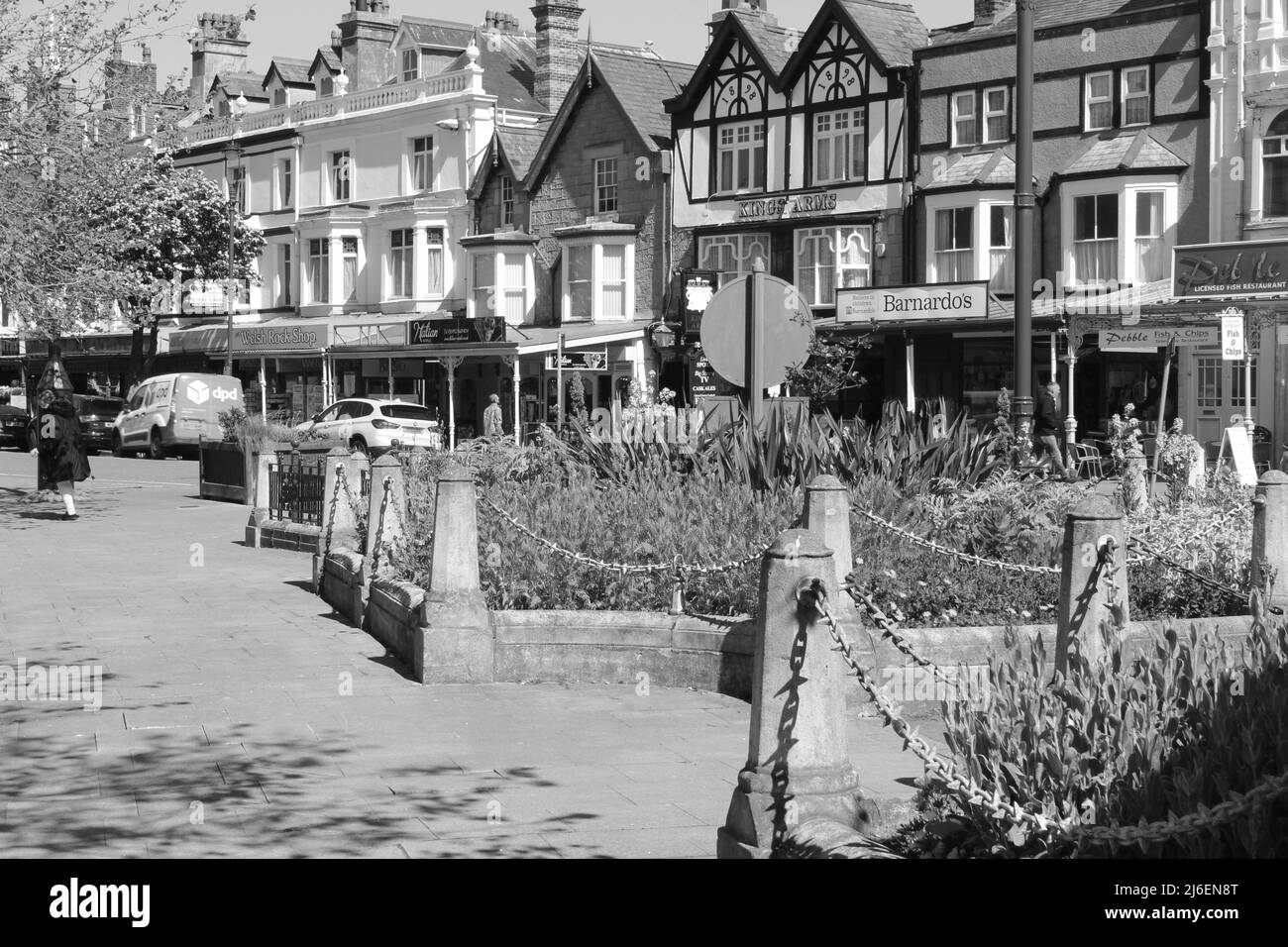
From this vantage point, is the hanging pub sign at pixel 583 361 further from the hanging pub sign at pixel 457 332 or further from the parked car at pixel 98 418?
the parked car at pixel 98 418

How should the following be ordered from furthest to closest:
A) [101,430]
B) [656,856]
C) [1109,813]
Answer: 1. [101,430]
2. [656,856]
3. [1109,813]

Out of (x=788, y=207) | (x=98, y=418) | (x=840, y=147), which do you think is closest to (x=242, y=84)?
(x=98, y=418)

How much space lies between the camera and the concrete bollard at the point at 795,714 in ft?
17.7

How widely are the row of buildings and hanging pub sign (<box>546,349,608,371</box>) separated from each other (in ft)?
0.38

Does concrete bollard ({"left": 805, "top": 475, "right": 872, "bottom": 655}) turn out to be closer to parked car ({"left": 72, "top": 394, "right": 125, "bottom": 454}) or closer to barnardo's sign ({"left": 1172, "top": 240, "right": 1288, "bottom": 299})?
barnardo's sign ({"left": 1172, "top": 240, "right": 1288, "bottom": 299})

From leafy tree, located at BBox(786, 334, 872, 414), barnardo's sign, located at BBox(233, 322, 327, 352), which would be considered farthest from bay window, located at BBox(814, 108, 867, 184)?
barnardo's sign, located at BBox(233, 322, 327, 352)

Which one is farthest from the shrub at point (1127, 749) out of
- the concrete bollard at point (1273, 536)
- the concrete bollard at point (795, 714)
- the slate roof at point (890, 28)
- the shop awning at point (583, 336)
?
the shop awning at point (583, 336)

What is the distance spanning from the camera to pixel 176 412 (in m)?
40.1

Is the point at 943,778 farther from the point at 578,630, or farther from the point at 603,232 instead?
the point at 603,232

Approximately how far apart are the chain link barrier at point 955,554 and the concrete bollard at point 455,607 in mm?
2446

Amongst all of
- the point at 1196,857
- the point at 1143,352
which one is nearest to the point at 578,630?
the point at 1196,857

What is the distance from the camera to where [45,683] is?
945cm

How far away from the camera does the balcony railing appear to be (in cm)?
4878
